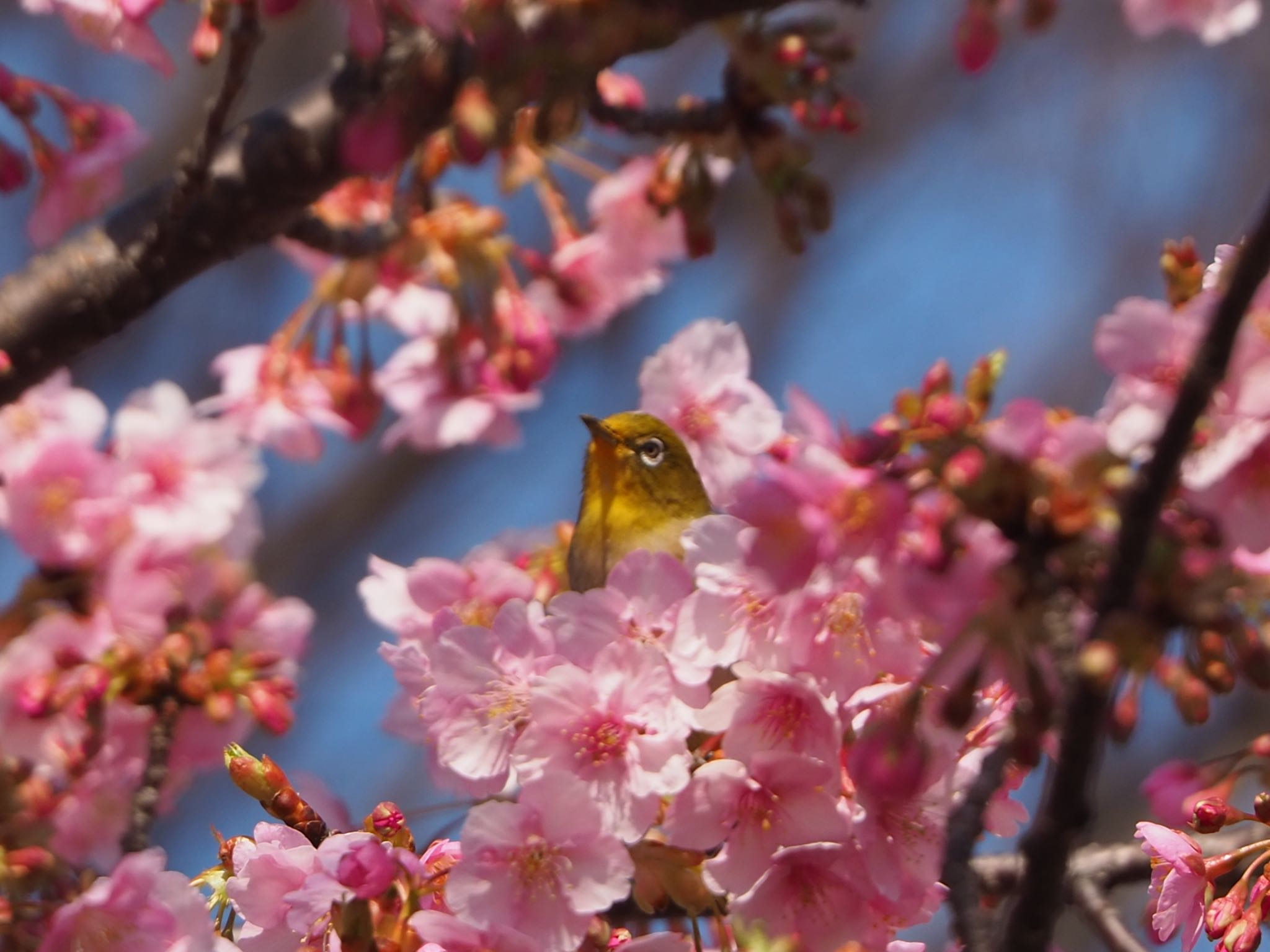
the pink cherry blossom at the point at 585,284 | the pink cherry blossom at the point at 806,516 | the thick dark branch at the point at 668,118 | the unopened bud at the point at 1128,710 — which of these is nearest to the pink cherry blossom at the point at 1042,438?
the pink cherry blossom at the point at 806,516

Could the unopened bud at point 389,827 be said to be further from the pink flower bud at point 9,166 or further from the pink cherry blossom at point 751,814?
the pink flower bud at point 9,166

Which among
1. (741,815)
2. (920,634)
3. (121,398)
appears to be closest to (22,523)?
(741,815)

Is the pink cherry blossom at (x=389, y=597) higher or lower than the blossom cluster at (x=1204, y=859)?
higher

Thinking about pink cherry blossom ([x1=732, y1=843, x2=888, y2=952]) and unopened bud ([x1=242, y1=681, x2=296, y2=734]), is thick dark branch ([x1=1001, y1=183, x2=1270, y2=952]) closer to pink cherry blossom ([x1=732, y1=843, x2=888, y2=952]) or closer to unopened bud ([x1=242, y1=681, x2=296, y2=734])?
pink cherry blossom ([x1=732, y1=843, x2=888, y2=952])

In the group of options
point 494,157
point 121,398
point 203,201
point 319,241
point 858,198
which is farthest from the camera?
point 858,198

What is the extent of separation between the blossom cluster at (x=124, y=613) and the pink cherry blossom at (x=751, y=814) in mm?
978

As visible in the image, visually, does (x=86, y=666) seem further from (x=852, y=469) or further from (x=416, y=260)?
(x=852, y=469)

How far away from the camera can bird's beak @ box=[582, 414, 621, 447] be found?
3352 mm

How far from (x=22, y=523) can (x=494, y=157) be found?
1.41m

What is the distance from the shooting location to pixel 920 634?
1.65m

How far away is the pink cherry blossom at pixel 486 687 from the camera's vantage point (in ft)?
5.95

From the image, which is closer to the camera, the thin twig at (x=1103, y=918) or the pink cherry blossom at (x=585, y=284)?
the thin twig at (x=1103, y=918)

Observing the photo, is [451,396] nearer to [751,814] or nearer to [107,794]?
[107,794]

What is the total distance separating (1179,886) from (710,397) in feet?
3.56
